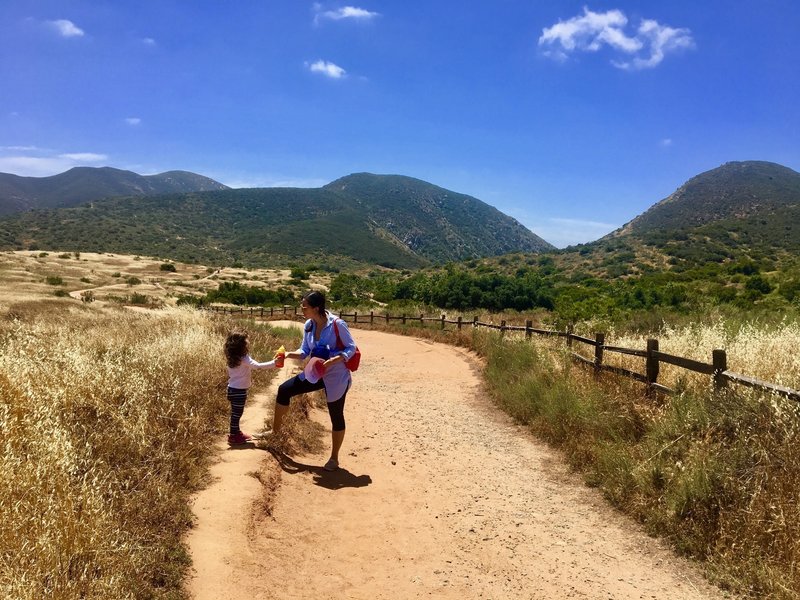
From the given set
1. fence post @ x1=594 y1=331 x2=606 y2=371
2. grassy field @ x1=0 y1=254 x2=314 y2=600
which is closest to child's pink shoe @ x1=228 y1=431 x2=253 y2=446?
grassy field @ x1=0 y1=254 x2=314 y2=600

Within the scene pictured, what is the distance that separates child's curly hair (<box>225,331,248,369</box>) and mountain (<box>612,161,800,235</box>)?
99.6 metres

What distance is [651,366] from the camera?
727 centimetres

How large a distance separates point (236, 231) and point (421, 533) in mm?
152170

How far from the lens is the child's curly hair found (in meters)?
6.16

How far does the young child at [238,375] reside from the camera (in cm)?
608

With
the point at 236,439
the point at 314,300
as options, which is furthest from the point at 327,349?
the point at 236,439

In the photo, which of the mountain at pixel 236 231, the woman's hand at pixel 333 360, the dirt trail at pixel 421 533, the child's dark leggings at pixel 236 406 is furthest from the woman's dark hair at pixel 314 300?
the mountain at pixel 236 231

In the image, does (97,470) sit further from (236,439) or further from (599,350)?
(599,350)

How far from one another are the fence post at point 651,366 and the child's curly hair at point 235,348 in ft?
18.0

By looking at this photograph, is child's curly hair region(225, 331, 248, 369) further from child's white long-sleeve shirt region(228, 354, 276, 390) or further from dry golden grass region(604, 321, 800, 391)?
dry golden grass region(604, 321, 800, 391)

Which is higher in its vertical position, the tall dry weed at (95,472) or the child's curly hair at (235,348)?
the child's curly hair at (235,348)

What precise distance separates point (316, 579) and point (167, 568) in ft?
3.79

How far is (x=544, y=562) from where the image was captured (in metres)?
4.54

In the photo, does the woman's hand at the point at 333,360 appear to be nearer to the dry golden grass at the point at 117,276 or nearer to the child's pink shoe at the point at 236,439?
the child's pink shoe at the point at 236,439
